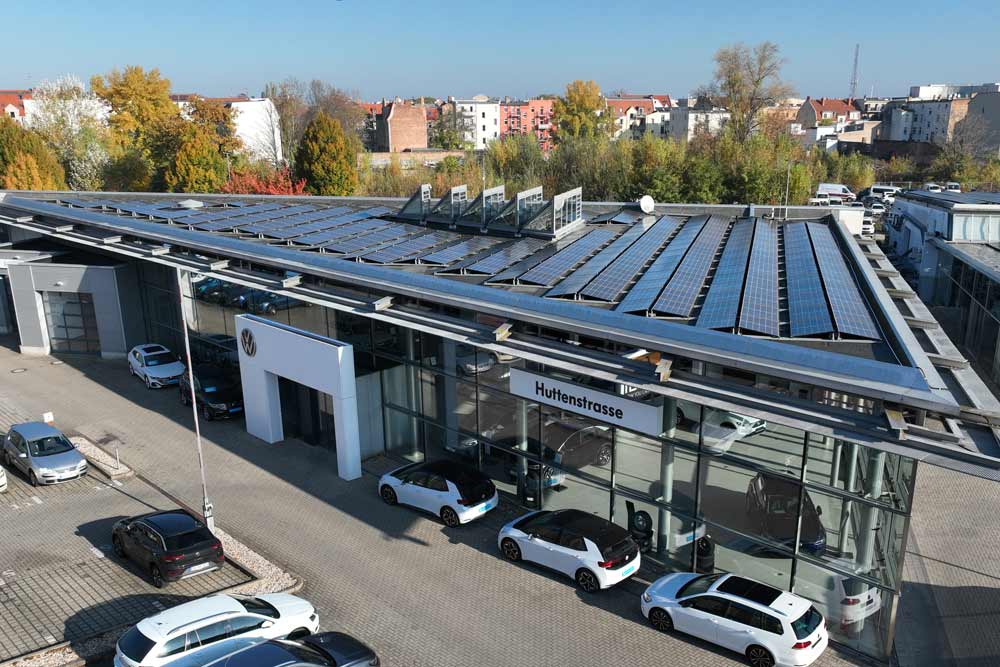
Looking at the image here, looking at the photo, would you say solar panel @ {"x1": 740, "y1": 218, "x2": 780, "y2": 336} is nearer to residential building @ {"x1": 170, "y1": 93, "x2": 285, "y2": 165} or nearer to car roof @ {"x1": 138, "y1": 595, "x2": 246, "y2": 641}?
car roof @ {"x1": 138, "y1": 595, "x2": 246, "y2": 641}

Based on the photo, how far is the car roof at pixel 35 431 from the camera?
18547 mm

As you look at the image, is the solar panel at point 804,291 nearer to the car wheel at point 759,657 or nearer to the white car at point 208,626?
the car wheel at point 759,657

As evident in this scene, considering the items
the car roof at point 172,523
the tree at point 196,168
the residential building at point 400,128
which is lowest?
the car roof at point 172,523

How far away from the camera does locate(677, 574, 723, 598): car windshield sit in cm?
1207

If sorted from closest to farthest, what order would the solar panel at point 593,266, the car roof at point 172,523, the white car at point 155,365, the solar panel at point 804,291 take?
the solar panel at point 804,291, the car roof at point 172,523, the solar panel at point 593,266, the white car at point 155,365

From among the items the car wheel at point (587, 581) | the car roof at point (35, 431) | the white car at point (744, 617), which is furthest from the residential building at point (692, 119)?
the white car at point (744, 617)

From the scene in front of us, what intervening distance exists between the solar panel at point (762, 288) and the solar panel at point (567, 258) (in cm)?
381

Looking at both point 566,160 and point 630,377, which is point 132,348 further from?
point 566,160

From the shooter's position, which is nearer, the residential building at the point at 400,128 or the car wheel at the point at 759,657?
the car wheel at the point at 759,657

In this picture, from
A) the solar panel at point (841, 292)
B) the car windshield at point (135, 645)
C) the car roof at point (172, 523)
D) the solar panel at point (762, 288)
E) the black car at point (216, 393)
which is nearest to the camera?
the car windshield at point (135, 645)

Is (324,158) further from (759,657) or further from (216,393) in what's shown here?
(759,657)

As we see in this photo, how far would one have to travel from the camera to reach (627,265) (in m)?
17.5

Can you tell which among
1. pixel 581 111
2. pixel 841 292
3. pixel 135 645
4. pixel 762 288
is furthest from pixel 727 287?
pixel 581 111

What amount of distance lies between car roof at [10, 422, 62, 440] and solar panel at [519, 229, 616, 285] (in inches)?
474
